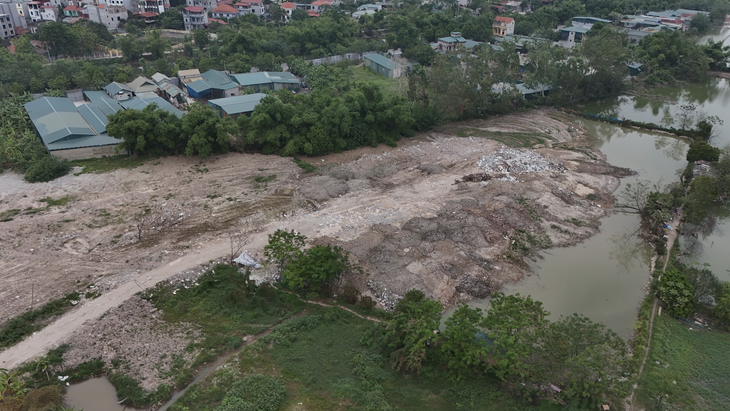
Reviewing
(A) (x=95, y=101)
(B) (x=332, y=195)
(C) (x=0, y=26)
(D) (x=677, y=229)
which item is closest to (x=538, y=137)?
(D) (x=677, y=229)


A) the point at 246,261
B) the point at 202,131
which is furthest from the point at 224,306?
the point at 202,131

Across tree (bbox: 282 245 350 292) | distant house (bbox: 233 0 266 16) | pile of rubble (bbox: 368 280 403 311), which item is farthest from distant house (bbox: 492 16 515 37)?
tree (bbox: 282 245 350 292)

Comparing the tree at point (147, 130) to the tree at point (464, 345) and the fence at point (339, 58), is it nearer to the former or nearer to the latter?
the tree at point (464, 345)

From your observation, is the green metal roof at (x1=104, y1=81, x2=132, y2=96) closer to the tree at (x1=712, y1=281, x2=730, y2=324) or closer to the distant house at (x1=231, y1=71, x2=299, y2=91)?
the distant house at (x1=231, y1=71, x2=299, y2=91)

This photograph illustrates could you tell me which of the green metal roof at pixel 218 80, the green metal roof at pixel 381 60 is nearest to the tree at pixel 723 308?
the green metal roof at pixel 381 60

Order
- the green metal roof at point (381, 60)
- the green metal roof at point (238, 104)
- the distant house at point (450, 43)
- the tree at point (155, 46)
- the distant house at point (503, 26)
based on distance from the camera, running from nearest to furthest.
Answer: the green metal roof at point (238, 104), the green metal roof at point (381, 60), the tree at point (155, 46), the distant house at point (450, 43), the distant house at point (503, 26)

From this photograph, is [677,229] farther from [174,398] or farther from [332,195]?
[174,398]
